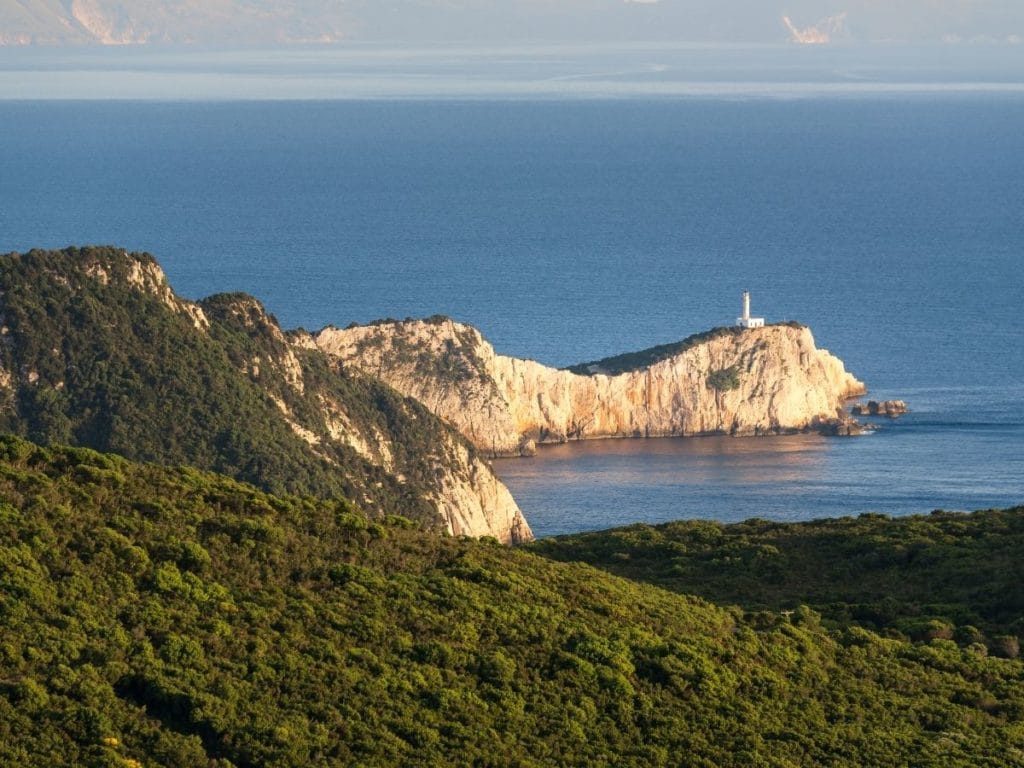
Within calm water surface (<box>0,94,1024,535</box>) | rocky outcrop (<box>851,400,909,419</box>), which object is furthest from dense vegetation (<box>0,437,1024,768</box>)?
rocky outcrop (<box>851,400,909,419</box>)

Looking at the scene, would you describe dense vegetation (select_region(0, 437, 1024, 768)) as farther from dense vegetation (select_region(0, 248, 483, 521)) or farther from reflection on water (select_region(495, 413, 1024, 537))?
reflection on water (select_region(495, 413, 1024, 537))

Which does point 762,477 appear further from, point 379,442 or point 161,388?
point 161,388

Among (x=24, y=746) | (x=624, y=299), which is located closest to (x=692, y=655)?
(x=24, y=746)

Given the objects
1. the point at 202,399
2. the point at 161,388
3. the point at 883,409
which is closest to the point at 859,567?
the point at 202,399

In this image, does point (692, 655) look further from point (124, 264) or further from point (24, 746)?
point (124, 264)

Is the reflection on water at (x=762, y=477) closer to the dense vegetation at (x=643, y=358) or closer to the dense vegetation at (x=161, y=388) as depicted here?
the dense vegetation at (x=643, y=358)

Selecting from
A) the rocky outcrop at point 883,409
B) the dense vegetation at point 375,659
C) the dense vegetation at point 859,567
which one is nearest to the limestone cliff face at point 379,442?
the dense vegetation at point 859,567
